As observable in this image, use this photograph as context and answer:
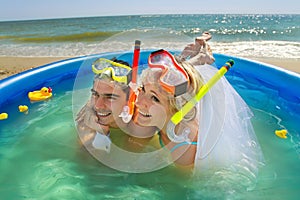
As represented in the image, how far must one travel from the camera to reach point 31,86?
437 centimetres

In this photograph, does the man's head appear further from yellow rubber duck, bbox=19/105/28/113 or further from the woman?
yellow rubber duck, bbox=19/105/28/113

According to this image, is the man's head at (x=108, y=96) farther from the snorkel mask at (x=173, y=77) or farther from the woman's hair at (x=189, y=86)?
the snorkel mask at (x=173, y=77)

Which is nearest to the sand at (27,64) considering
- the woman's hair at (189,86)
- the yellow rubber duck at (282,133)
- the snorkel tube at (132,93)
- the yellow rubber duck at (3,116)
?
the yellow rubber duck at (3,116)

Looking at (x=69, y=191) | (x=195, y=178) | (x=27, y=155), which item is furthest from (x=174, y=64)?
(x=27, y=155)

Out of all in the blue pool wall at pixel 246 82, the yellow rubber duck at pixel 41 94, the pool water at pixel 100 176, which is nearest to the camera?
the pool water at pixel 100 176

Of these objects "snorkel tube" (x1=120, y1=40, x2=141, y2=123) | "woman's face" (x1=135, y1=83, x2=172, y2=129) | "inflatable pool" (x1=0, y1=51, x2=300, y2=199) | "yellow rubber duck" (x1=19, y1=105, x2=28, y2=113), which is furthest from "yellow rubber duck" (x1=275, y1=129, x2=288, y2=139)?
"yellow rubber duck" (x1=19, y1=105, x2=28, y2=113)

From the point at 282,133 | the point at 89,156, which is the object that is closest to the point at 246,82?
the point at 282,133

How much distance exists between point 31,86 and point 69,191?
102 inches

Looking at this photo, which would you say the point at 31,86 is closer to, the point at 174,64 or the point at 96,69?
the point at 96,69

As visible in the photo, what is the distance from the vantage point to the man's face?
2316mm

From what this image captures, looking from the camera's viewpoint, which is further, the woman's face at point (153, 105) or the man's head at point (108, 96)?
the man's head at point (108, 96)

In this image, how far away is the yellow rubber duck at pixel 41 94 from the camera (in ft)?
13.5

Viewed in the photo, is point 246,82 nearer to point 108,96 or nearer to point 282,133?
point 282,133

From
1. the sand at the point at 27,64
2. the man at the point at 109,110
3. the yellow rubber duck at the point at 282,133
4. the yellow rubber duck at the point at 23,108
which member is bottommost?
the sand at the point at 27,64
